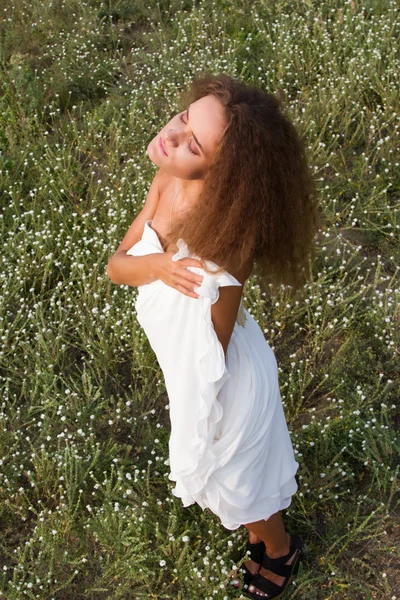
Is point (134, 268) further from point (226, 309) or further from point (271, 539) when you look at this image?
point (271, 539)

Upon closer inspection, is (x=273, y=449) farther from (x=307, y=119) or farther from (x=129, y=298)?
(x=307, y=119)

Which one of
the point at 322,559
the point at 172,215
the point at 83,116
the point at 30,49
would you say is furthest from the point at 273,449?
the point at 30,49

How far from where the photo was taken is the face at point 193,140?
2277 millimetres

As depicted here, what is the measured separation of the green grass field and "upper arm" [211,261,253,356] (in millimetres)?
1179

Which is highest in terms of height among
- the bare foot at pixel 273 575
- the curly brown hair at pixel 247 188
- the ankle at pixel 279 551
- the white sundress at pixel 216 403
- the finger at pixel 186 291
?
the curly brown hair at pixel 247 188

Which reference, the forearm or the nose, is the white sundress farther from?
the nose

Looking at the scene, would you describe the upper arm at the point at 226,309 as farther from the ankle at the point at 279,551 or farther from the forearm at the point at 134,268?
the ankle at the point at 279,551

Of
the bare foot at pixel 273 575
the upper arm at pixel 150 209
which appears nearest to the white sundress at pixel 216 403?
the upper arm at pixel 150 209

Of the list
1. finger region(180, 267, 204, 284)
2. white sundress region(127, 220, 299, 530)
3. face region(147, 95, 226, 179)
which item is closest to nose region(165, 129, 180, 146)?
face region(147, 95, 226, 179)

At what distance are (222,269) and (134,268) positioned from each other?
0.44 m

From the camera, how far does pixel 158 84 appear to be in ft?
18.6

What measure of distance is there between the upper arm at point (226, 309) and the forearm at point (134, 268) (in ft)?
0.92

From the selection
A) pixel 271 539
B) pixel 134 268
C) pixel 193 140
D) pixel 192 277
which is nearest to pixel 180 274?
pixel 192 277

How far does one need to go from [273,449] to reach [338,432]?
3.26ft
